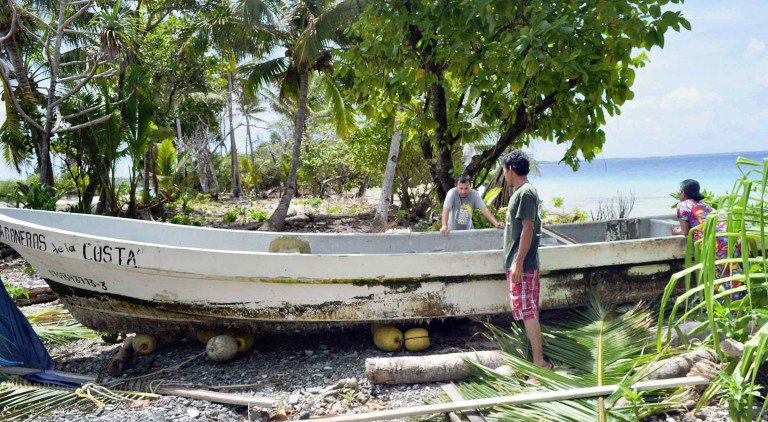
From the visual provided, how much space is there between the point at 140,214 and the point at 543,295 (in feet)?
39.1

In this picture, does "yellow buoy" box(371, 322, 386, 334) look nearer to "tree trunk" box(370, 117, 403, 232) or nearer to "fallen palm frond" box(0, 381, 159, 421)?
"fallen palm frond" box(0, 381, 159, 421)

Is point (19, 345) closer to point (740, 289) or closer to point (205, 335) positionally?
point (205, 335)

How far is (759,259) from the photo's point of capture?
2877mm

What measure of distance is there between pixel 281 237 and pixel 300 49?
795 cm

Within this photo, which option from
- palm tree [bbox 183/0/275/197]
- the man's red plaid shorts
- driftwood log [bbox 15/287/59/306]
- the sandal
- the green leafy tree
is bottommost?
the sandal

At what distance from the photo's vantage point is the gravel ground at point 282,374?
3.84m

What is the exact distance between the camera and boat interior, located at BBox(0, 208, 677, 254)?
20.0 ft

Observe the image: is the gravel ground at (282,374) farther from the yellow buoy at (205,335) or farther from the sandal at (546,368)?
the sandal at (546,368)

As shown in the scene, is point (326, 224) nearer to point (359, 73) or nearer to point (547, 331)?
point (359, 73)

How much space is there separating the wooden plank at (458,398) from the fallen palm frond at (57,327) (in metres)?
3.94

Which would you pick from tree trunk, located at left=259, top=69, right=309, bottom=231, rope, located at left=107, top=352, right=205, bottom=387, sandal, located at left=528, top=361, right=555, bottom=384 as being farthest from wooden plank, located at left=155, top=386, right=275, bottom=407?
tree trunk, located at left=259, top=69, right=309, bottom=231

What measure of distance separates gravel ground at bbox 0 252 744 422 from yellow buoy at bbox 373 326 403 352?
7 cm

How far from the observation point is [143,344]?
5105 millimetres

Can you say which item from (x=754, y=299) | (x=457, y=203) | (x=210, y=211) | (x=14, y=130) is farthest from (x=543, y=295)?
(x=210, y=211)
